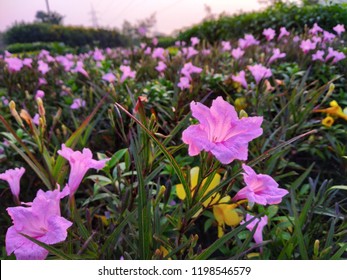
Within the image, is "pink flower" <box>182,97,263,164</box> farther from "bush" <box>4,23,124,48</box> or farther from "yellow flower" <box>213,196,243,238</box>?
"bush" <box>4,23,124,48</box>

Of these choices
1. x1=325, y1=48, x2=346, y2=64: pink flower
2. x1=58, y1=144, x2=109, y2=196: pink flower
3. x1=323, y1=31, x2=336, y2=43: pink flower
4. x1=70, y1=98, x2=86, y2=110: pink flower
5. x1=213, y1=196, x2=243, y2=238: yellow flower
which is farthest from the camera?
x1=323, y1=31, x2=336, y2=43: pink flower

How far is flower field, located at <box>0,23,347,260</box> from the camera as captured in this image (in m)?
0.59

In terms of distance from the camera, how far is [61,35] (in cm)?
591

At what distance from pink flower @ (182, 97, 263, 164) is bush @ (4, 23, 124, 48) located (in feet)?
16.1

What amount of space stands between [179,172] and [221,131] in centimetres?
10

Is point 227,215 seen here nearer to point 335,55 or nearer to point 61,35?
point 335,55

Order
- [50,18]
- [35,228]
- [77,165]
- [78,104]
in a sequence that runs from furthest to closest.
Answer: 1. [50,18]
2. [78,104]
3. [77,165]
4. [35,228]

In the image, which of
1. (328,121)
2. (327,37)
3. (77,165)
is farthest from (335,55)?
(77,165)

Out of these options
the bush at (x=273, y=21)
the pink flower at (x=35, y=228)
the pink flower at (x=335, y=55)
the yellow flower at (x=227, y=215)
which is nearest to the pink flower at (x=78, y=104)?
the yellow flower at (x=227, y=215)

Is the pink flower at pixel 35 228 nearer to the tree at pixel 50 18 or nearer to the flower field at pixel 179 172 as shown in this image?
the flower field at pixel 179 172

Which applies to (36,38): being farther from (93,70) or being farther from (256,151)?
(256,151)

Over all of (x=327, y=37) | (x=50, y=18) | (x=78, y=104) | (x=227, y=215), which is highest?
(x=50, y=18)

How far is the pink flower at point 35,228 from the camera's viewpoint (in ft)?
1.82

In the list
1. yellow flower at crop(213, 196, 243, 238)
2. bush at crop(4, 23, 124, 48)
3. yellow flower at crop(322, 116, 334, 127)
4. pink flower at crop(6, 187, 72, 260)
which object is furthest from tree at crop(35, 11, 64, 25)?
pink flower at crop(6, 187, 72, 260)
